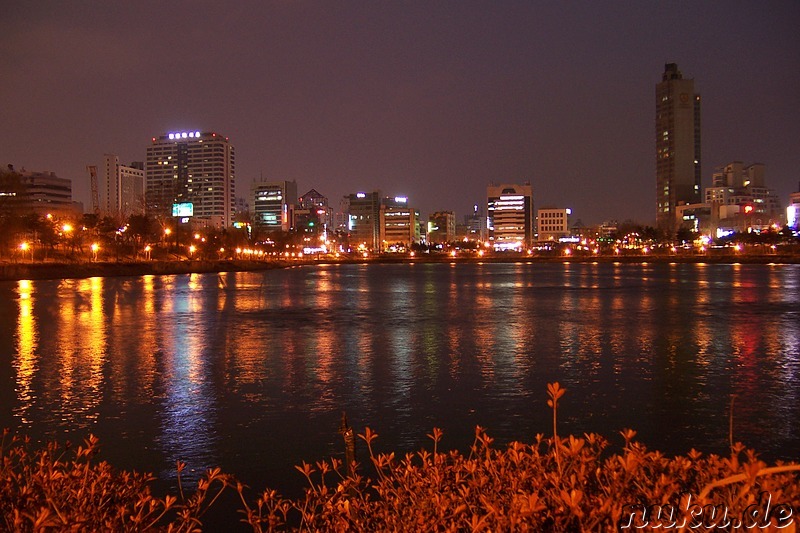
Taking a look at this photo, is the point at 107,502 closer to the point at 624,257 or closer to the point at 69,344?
the point at 69,344

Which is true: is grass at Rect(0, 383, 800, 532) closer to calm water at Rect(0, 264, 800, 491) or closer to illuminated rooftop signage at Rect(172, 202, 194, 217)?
calm water at Rect(0, 264, 800, 491)

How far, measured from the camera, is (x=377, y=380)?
1334 cm

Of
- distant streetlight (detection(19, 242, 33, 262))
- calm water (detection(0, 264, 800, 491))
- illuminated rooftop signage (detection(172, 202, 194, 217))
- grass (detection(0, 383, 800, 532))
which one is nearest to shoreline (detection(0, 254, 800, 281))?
distant streetlight (detection(19, 242, 33, 262))

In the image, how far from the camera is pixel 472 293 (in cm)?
4069

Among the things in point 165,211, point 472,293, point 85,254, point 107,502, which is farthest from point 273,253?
point 107,502

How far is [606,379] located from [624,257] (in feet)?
442

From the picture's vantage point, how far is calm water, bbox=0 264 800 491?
9.25 metres

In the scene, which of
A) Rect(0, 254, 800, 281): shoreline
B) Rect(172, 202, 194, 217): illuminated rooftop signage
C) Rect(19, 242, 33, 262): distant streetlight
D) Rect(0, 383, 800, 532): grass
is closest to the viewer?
Rect(0, 383, 800, 532): grass

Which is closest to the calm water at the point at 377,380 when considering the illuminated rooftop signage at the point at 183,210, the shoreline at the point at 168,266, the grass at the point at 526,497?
the grass at the point at 526,497

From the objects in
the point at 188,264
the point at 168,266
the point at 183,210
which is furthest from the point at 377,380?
the point at 183,210

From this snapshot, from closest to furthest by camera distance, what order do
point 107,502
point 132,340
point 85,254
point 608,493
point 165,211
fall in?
point 608,493, point 107,502, point 132,340, point 85,254, point 165,211

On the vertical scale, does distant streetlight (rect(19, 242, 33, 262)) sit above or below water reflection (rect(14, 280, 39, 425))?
above

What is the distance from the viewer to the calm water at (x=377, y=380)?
9.25m

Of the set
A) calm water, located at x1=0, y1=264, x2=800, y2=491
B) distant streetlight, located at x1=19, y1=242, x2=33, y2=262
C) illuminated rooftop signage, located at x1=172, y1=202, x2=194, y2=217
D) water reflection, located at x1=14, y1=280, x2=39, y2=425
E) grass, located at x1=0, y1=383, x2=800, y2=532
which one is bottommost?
calm water, located at x1=0, y1=264, x2=800, y2=491
